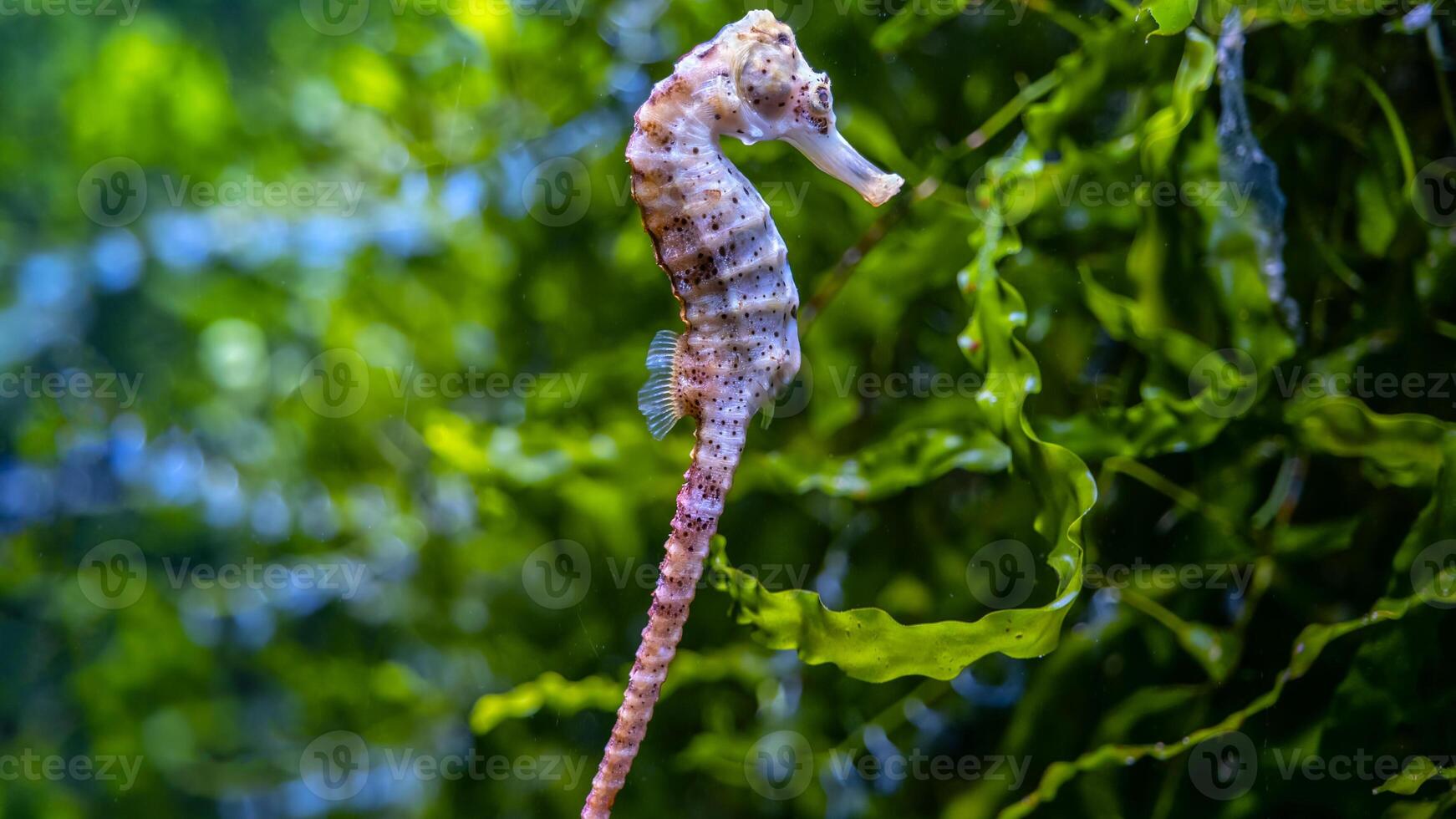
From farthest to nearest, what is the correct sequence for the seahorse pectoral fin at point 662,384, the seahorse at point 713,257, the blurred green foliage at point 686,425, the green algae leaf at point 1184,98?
the blurred green foliage at point 686,425, the green algae leaf at point 1184,98, the seahorse pectoral fin at point 662,384, the seahorse at point 713,257

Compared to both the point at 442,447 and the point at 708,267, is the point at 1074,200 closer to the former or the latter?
the point at 708,267

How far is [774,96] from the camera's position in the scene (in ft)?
4.59

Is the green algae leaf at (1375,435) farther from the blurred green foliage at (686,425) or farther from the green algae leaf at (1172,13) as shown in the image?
the green algae leaf at (1172,13)

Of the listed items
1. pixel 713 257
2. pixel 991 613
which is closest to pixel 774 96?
pixel 713 257

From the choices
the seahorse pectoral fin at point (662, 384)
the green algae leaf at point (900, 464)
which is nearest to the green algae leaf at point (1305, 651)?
the green algae leaf at point (900, 464)

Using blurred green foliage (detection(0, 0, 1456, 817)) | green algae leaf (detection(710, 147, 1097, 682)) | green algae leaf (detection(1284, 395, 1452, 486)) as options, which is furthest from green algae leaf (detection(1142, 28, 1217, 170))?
green algae leaf (detection(1284, 395, 1452, 486))

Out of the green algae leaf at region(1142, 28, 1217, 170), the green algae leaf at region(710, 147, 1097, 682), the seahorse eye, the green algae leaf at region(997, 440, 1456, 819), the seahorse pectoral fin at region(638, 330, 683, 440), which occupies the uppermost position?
the seahorse eye

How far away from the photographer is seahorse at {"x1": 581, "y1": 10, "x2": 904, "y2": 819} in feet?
4.53

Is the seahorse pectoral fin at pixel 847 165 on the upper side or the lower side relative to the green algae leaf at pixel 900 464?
upper

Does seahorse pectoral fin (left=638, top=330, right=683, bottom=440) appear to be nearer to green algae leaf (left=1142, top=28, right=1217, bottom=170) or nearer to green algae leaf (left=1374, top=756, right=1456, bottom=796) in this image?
green algae leaf (left=1142, top=28, right=1217, bottom=170)

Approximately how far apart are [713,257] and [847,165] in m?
0.31

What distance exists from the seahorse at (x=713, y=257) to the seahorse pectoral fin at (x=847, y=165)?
0.07 feet

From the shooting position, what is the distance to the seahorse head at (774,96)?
4.57ft

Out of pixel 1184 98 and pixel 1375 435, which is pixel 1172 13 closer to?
pixel 1184 98
